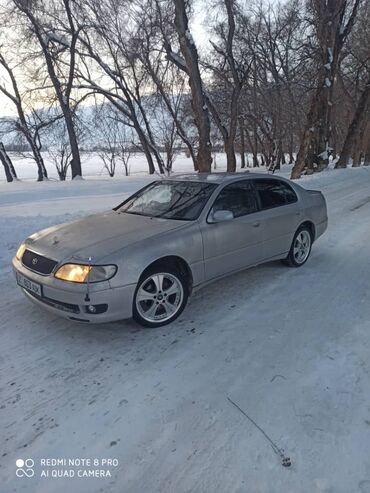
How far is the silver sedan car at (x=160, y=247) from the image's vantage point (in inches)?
Result: 130

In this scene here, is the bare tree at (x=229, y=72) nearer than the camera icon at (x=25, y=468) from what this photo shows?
No

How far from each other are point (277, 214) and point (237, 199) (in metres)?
0.73

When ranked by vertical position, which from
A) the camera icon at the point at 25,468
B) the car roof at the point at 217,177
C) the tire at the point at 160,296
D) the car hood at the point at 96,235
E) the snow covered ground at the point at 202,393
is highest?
the car roof at the point at 217,177

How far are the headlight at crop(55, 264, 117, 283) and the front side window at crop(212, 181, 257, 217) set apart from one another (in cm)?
148

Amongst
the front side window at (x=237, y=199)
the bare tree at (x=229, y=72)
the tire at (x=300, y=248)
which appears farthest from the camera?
the bare tree at (x=229, y=72)

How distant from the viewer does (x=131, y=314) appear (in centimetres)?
345

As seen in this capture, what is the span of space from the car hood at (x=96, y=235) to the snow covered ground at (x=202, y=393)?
77 cm

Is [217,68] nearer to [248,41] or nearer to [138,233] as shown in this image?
[248,41]

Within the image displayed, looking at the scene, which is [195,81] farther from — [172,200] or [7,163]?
[7,163]

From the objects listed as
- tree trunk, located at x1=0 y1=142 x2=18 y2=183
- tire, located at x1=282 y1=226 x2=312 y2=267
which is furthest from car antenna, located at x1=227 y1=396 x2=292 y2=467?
tree trunk, located at x1=0 y1=142 x2=18 y2=183

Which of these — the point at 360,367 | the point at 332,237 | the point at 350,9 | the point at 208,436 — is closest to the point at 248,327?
the point at 360,367

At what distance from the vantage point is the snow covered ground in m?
2.12

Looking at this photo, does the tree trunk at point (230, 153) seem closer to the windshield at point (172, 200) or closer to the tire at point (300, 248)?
the tire at point (300, 248)

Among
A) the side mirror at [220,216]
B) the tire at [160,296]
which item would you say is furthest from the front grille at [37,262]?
the side mirror at [220,216]
